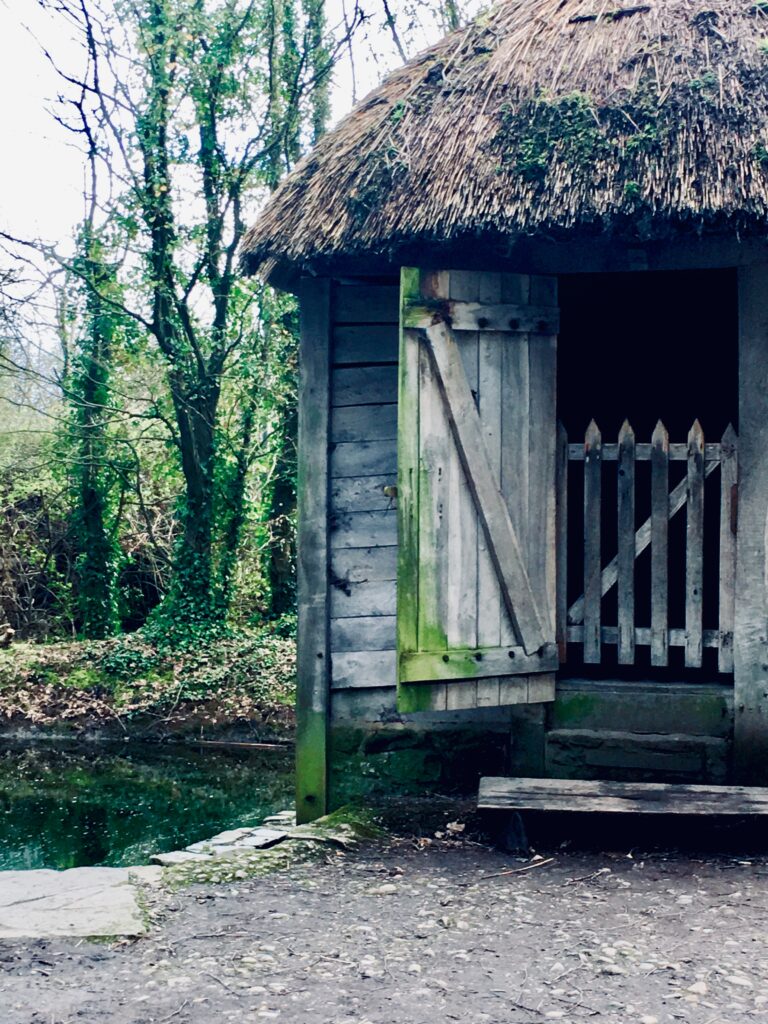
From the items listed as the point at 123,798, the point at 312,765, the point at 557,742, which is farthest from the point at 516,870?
the point at 123,798

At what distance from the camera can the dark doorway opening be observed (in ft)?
23.9

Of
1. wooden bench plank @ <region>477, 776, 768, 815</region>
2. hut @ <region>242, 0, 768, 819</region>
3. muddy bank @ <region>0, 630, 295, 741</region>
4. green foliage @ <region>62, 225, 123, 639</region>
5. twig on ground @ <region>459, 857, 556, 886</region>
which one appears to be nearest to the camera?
twig on ground @ <region>459, 857, 556, 886</region>

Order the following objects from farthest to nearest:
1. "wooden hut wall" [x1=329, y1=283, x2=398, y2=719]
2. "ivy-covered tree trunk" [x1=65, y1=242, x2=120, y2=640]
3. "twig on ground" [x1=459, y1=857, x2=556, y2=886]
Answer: "ivy-covered tree trunk" [x1=65, y1=242, x2=120, y2=640], "wooden hut wall" [x1=329, y1=283, x2=398, y2=719], "twig on ground" [x1=459, y1=857, x2=556, y2=886]

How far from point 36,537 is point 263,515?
313 centimetres

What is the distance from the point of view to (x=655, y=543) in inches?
210

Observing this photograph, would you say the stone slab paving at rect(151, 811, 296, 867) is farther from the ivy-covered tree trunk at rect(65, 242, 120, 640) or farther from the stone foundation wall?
the ivy-covered tree trunk at rect(65, 242, 120, 640)

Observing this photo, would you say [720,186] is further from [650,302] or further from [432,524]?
[650,302]

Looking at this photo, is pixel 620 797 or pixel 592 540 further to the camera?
pixel 592 540

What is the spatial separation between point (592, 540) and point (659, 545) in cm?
33

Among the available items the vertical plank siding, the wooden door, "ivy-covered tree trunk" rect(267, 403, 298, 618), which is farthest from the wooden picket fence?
"ivy-covered tree trunk" rect(267, 403, 298, 618)

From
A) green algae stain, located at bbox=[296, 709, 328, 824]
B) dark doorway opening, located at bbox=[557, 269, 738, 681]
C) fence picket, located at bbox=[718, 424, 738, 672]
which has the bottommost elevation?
green algae stain, located at bbox=[296, 709, 328, 824]

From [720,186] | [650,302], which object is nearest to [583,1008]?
[720,186]

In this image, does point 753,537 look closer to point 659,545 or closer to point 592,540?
point 659,545

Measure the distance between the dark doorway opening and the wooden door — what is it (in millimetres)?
2009
